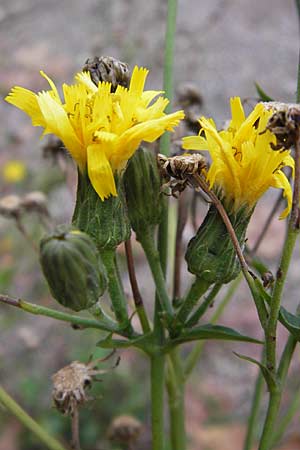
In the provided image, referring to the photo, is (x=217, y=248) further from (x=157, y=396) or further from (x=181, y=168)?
(x=157, y=396)

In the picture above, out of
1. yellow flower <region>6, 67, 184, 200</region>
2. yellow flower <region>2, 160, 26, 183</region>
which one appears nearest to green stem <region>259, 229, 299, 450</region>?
yellow flower <region>6, 67, 184, 200</region>

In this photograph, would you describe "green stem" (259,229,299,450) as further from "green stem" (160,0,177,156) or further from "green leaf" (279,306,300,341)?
"green stem" (160,0,177,156)

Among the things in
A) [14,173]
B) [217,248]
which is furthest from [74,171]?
[217,248]

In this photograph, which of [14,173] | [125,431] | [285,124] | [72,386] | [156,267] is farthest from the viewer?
[14,173]

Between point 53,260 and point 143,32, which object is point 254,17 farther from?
point 53,260

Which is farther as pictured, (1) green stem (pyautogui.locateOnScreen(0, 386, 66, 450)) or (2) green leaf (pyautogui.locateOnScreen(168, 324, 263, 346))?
Answer: (1) green stem (pyautogui.locateOnScreen(0, 386, 66, 450))
